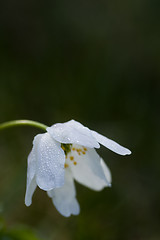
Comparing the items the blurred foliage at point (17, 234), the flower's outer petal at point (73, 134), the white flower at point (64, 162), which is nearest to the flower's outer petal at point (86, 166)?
the white flower at point (64, 162)

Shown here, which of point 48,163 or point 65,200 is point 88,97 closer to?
point 65,200

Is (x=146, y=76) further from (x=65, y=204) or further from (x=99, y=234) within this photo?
(x=65, y=204)

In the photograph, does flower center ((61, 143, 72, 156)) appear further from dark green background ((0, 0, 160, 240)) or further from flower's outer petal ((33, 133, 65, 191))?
dark green background ((0, 0, 160, 240))

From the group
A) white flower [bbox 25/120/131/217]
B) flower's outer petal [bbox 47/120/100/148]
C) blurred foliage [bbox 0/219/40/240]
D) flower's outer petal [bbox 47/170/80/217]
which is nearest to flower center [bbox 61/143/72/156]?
white flower [bbox 25/120/131/217]

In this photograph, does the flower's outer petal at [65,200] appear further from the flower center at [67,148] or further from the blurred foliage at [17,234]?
the blurred foliage at [17,234]

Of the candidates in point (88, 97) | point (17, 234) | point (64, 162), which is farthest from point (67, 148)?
point (88, 97)

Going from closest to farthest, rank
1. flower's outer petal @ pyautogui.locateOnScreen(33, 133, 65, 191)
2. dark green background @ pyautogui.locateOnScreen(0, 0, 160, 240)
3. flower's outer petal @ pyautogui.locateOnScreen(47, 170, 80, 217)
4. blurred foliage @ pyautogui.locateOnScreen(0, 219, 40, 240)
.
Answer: flower's outer petal @ pyautogui.locateOnScreen(33, 133, 65, 191) → flower's outer petal @ pyautogui.locateOnScreen(47, 170, 80, 217) → blurred foliage @ pyautogui.locateOnScreen(0, 219, 40, 240) → dark green background @ pyautogui.locateOnScreen(0, 0, 160, 240)
